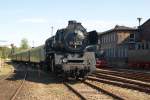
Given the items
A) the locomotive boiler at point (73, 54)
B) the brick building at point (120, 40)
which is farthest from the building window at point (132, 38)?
the locomotive boiler at point (73, 54)

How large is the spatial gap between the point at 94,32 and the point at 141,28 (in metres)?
41.3

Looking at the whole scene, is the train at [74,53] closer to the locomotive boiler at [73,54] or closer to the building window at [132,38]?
the locomotive boiler at [73,54]

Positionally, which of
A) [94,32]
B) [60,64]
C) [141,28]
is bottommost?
[60,64]

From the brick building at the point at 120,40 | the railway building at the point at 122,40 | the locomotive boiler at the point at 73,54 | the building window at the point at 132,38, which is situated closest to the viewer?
the locomotive boiler at the point at 73,54

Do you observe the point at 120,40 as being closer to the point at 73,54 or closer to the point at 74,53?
the point at 74,53

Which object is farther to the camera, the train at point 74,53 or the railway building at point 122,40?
the railway building at point 122,40

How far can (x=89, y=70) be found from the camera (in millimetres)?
20156

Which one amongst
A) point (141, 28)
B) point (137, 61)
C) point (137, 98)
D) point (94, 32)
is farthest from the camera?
point (141, 28)

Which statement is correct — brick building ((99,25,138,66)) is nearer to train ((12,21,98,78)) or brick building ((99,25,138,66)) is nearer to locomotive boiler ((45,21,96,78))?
train ((12,21,98,78))

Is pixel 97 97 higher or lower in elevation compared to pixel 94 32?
lower

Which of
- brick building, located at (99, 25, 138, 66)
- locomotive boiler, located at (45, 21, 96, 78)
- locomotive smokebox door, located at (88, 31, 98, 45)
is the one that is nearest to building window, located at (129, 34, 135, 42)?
brick building, located at (99, 25, 138, 66)

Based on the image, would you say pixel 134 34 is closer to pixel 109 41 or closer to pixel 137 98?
pixel 109 41

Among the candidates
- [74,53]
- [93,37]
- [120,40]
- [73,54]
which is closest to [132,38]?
[120,40]

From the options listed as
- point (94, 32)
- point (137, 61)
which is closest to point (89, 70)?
point (94, 32)
